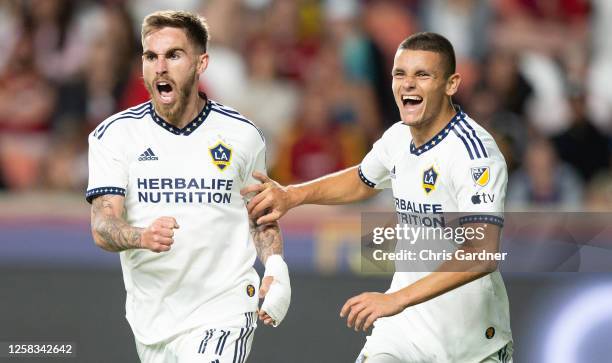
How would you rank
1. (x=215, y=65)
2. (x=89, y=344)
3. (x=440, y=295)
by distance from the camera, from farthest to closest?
(x=215, y=65) < (x=89, y=344) < (x=440, y=295)

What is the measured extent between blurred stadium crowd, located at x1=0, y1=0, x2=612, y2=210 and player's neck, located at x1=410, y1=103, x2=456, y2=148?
502 centimetres

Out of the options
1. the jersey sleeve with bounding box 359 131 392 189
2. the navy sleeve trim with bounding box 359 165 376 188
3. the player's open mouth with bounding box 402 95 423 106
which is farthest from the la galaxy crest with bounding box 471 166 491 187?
the navy sleeve trim with bounding box 359 165 376 188

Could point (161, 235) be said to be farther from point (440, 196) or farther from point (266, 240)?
point (440, 196)

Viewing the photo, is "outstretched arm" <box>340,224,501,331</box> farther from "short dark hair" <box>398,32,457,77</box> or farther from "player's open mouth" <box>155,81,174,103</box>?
"player's open mouth" <box>155,81,174,103</box>

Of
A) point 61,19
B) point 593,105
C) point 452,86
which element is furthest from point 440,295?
point 61,19

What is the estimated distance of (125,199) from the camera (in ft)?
21.6

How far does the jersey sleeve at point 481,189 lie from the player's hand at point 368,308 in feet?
2.14

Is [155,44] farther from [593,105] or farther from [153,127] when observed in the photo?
[593,105]

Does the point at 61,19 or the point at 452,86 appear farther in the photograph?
the point at 61,19

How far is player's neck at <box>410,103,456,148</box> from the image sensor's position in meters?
6.57

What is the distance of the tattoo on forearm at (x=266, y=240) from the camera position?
22.3 ft

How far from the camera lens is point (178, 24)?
6617 millimetres

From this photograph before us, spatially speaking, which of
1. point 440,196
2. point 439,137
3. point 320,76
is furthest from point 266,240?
point 320,76

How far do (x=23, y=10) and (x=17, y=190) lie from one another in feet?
6.94
